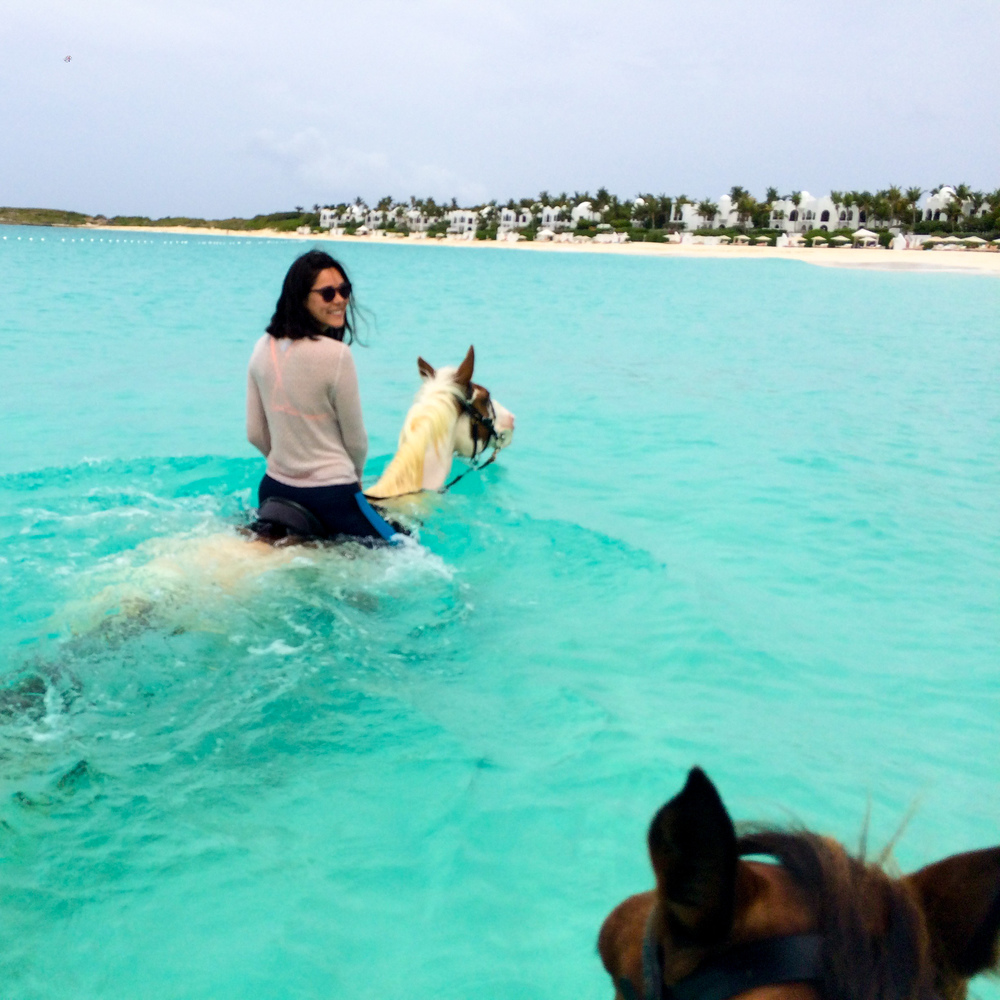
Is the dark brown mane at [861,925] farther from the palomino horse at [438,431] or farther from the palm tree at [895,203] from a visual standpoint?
the palm tree at [895,203]

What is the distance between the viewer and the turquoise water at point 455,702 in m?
2.97

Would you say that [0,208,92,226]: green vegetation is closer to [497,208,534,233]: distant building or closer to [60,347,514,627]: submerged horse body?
[497,208,534,233]: distant building

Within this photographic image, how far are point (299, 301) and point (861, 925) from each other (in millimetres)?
3899

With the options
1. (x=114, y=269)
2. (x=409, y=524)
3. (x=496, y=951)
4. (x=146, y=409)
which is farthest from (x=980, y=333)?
(x=114, y=269)

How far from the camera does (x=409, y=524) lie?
5.70 metres

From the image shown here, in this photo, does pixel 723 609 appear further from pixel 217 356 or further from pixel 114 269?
pixel 114 269

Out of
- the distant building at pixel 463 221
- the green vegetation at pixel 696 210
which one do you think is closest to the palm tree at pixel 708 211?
the green vegetation at pixel 696 210

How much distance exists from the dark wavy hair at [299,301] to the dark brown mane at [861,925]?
3.66 metres

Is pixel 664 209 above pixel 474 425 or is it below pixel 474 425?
above

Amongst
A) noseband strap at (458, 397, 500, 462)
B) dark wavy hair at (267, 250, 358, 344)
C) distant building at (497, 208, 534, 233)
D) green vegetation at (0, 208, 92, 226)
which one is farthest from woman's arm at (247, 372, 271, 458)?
green vegetation at (0, 208, 92, 226)

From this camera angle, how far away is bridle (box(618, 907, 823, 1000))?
119cm

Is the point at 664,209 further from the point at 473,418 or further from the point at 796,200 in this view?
the point at 473,418

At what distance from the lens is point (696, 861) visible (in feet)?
3.67

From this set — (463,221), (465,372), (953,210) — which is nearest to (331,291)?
(465,372)
